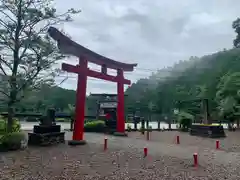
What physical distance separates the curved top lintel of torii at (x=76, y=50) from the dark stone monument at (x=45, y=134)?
4169 millimetres

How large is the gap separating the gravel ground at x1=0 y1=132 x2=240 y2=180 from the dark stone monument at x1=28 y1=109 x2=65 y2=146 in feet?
3.01

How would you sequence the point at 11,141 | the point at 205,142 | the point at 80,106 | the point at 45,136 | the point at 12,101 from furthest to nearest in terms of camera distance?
the point at 205,142 → the point at 80,106 → the point at 45,136 → the point at 12,101 → the point at 11,141

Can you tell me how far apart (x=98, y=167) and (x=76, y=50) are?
6.91 metres

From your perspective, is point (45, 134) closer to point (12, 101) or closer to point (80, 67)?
point (12, 101)

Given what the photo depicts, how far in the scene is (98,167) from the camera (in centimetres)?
708

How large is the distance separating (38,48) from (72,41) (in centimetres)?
189

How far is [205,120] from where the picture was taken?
18.9 m

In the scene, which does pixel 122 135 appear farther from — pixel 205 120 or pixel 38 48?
pixel 38 48

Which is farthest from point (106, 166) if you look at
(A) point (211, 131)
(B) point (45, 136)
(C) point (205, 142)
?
(A) point (211, 131)

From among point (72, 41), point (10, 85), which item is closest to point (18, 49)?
point (10, 85)

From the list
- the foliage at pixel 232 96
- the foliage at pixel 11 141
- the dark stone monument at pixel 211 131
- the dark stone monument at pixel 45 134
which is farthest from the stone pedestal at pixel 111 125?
the foliage at pixel 232 96

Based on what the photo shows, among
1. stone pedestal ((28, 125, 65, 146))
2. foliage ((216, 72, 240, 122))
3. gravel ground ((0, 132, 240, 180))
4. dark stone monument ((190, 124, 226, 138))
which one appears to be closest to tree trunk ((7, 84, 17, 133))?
stone pedestal ((28, 125, 65, 146))

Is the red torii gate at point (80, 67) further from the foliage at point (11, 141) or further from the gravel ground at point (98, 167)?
the foliage at point (11, 141)

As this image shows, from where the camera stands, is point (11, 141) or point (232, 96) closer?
point (11, 141)
